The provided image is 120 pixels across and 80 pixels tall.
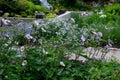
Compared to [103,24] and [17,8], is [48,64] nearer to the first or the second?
[103,24]

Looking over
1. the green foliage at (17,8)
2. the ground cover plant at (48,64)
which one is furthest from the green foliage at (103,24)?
the ground cover plant at (48,64)

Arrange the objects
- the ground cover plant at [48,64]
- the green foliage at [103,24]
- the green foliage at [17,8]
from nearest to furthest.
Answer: the ground cover plant at [48,64] → the green foliage at [103,24] → the green foliage at [17,8]

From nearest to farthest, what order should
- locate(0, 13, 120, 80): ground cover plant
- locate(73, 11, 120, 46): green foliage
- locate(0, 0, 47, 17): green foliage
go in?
locate(0, 13, 120, 80): ground cover plant
locate(73, 11, 120, 46): green foliage
locate(0, 0, 47, 17): green foliage

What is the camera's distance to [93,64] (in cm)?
488

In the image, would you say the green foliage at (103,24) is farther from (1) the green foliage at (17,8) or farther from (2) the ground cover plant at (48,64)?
(2) the ground cover plant at (48,64)

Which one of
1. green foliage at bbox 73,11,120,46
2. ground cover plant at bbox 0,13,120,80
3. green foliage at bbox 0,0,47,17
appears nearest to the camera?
ground cover plant at bbox 0,13,120,80

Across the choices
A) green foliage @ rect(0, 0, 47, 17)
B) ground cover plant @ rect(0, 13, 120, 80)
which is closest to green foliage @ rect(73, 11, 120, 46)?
green foliage @ rect(0, 0, 47, 17)

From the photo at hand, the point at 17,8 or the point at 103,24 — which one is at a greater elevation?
the point at 103,24

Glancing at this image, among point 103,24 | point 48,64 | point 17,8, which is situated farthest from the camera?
point 17,8

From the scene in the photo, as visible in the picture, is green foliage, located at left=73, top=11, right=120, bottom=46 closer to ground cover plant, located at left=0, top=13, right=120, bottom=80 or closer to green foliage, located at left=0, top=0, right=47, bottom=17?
green foliage, located at left=0, top=0, right=47, bottom=17

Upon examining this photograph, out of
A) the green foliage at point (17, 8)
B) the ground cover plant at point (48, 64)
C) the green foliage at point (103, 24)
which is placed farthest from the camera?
the green foliage at point (17, 8)

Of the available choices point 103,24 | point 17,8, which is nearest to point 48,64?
point 103,24

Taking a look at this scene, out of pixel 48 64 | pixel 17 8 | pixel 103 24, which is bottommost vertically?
pixel 17 8

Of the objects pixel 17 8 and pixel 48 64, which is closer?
pixel 48 64
